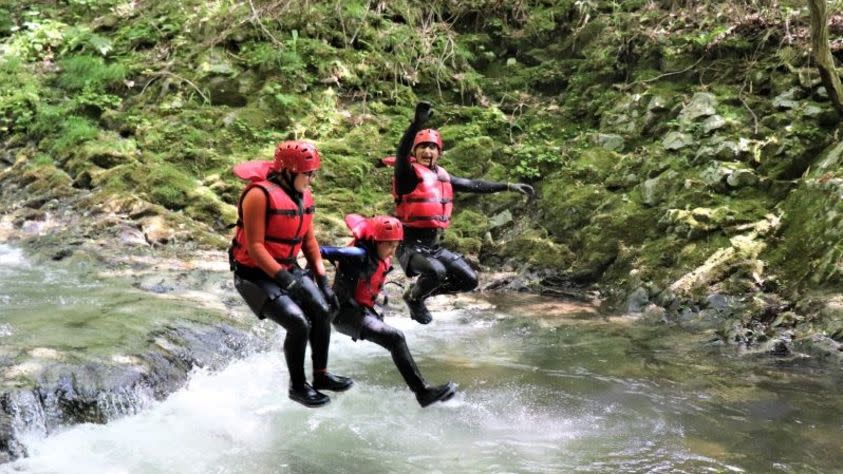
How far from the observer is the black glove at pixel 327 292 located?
546 cm

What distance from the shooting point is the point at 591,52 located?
13.5 meters

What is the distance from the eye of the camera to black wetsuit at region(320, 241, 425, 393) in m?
5.55

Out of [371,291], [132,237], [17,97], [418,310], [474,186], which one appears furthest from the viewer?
[17,97]

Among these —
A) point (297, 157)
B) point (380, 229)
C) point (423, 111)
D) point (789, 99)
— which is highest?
point (423, 111)

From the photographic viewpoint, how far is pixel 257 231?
507cm

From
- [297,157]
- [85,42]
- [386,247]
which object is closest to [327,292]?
[386,247]

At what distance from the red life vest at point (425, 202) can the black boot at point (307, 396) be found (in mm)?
2198

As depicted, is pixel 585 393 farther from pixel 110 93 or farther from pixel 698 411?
pixel 110 93

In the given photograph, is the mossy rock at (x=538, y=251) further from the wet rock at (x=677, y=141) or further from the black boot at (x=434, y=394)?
the black boot at (x=434, y=394)

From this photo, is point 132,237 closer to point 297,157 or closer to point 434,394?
point 297,157

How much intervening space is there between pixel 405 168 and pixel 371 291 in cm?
149

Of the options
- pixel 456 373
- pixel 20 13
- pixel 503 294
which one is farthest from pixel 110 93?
pixel 456 373

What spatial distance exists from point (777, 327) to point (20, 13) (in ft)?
51.4

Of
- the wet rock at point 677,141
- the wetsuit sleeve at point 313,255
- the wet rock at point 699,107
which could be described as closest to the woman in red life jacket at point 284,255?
the wetsuit sleeve at point 313,255
